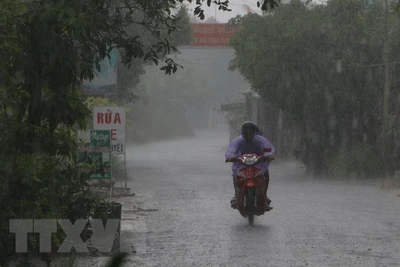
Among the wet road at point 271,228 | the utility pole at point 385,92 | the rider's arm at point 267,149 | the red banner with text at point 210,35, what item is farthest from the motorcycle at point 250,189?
the red banner with text at point 210,35

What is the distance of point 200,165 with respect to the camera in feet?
158

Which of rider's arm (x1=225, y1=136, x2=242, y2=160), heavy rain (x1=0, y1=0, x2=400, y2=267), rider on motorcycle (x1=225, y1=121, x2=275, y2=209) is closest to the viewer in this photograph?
heavy rain (x1=0, y1=0, x2=400, y2=267)

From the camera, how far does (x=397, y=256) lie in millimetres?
14023

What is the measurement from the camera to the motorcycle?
60.4 feet

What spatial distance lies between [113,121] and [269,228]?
9.16 meters

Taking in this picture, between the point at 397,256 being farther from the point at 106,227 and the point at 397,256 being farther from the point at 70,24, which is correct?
the point at 70,24

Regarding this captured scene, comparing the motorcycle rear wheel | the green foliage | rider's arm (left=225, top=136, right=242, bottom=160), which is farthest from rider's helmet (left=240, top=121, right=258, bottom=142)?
the green foliage

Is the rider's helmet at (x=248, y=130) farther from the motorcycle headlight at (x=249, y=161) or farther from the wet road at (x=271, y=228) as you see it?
the wet road at (x=271, y=228)

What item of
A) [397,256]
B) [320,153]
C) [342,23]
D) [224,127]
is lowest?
[224,127]

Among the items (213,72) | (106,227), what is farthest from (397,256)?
(213,72)

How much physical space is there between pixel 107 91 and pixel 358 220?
11116 mm

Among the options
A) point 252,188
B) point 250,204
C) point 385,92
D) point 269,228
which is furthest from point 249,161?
point 385,92

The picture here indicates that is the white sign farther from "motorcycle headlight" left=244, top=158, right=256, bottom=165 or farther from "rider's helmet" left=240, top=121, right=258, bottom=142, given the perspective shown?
"motorcycle headlight" left=244, top=158, right=256, bottom=165

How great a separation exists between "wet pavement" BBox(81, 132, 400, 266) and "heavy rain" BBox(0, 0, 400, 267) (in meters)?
0.04
